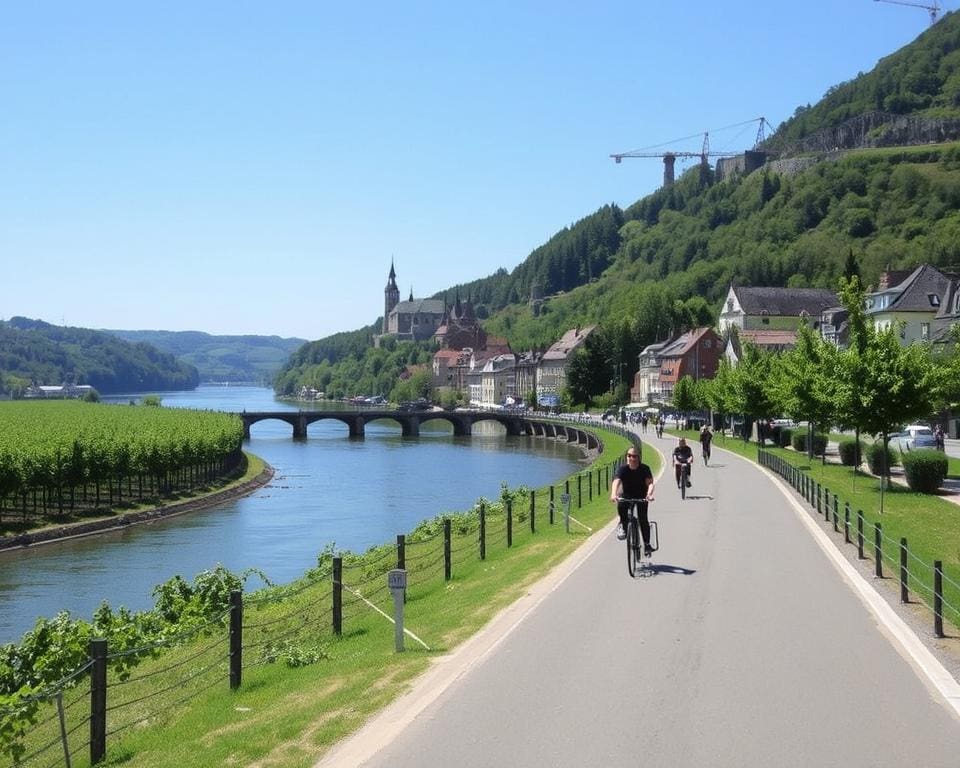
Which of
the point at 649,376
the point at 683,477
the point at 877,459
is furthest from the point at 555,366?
the point at 683,477

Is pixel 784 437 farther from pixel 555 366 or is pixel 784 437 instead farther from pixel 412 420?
pixel 555 366

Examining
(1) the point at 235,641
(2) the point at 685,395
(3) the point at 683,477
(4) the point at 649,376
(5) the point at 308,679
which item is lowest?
(5) the point at 308,679

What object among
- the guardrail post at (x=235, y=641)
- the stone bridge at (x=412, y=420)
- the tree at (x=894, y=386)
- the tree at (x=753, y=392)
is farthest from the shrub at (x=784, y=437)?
the guardrail post at (x=235, y=641)

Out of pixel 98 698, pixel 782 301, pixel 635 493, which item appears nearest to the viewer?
pixel 98 698

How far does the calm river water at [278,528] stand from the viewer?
116 feet

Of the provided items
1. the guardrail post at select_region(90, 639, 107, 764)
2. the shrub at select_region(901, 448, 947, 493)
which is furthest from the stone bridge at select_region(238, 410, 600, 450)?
the guardrail post at select_region(90, 639, 107, 764)

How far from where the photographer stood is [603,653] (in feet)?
39.0

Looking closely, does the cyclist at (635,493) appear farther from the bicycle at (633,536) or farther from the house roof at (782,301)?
the house roof at (782,301)

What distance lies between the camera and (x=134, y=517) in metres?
55.3

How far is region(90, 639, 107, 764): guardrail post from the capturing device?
35.2 ft

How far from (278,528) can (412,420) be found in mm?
89710

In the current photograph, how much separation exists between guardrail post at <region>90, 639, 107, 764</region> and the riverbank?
3799cm

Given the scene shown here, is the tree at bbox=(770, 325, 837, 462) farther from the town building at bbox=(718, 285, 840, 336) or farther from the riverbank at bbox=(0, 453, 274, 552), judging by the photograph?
the town building at bbox=(718, 285, 840, 336)

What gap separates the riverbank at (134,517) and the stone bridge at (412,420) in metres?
45.8
